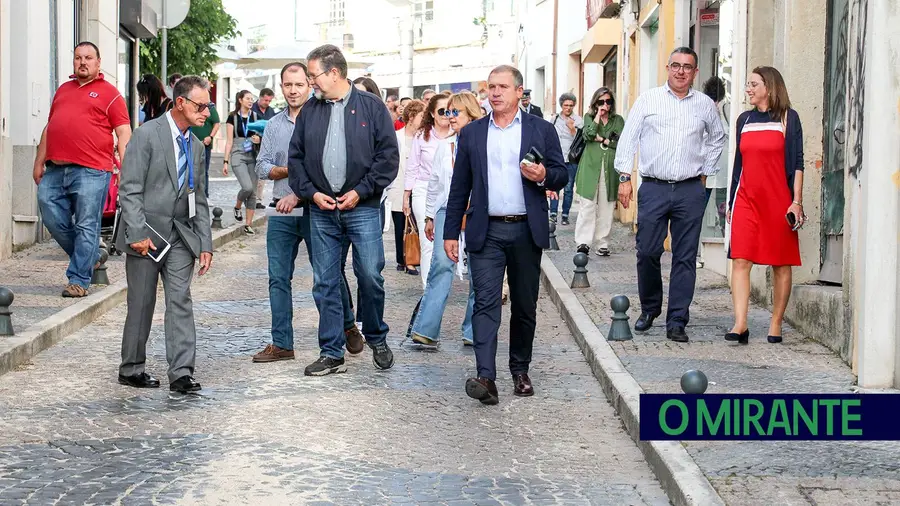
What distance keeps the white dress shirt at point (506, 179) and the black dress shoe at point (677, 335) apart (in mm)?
2299

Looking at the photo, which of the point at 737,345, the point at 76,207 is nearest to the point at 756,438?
the point at 737,345

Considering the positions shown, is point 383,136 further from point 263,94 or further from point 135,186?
point 263,94

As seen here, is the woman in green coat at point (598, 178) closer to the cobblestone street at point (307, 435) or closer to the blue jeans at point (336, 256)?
the cobblestone street at point (307, 435)

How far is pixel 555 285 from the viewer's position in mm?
13516

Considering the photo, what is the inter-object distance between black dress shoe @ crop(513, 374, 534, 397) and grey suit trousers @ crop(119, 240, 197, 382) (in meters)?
1.88

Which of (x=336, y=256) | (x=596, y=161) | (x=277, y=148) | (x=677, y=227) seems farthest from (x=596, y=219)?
(x=336, y=256)

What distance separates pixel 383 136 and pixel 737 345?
2.87m

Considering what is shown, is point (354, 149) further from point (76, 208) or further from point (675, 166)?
point (76, 208)

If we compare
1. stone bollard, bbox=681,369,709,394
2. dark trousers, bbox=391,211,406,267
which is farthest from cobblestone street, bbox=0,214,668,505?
dark trousers, bbox=391,211,406,267

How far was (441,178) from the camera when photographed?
10320 millimetres

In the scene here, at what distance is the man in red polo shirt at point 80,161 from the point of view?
11.9 meters

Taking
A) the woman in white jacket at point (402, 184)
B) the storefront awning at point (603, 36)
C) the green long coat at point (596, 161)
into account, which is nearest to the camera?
the woman in white jacket at point (402, 184)

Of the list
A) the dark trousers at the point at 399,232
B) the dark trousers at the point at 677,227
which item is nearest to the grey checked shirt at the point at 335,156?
the dark trousers at the point at 677,227

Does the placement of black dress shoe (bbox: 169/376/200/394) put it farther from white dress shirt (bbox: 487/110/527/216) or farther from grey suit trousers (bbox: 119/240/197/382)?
white dress shirt (bbox: 487/110/527/216)
